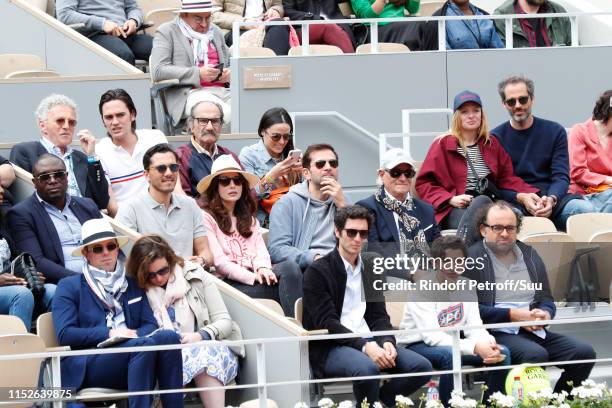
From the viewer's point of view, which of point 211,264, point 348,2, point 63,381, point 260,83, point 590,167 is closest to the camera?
point 63,381

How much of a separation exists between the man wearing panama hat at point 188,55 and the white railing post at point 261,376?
15.5 ft

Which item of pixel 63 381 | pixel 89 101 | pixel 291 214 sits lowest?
pixel 63 381

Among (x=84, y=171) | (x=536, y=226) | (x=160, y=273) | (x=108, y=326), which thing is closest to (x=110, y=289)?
(x=108, y=326)

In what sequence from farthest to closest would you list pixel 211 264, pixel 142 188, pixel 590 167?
pixel 590 167 < pixel 142 188 < pixel 211 264

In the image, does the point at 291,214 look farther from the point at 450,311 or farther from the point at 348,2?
the point at 348,2

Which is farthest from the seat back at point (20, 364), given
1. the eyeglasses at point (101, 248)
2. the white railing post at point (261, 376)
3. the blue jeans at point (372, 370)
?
the blue jeans at point (372, 370)

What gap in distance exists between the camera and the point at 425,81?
14508 millimetres

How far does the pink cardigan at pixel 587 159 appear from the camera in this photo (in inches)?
504

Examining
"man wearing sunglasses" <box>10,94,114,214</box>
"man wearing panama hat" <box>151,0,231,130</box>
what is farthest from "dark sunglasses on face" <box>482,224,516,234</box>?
"man wearing panama hat" <box>151,0,231,130</box>

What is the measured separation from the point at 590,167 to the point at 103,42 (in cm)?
455

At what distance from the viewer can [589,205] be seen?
40.5ft

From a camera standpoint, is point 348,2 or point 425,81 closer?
point 425,81

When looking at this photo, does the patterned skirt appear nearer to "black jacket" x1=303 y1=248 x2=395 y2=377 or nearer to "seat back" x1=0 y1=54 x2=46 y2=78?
"black jacket" x1=303 y1=248 x2=395 y2=377

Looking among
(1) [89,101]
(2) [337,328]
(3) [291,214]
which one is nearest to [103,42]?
(1) [89,101]
